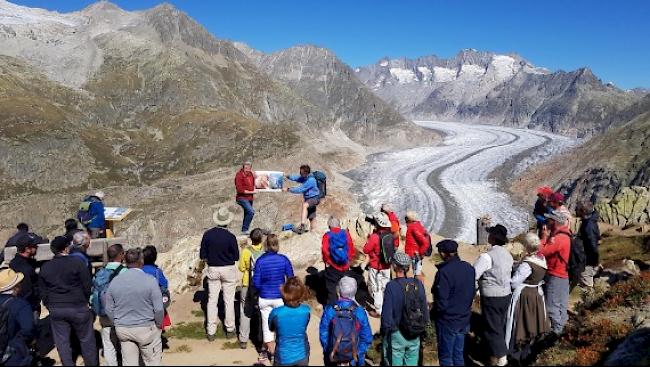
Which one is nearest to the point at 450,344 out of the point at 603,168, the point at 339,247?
the point at 339,247

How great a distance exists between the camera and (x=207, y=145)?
329 feet

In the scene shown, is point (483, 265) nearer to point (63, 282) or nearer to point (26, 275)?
point (63, 282)

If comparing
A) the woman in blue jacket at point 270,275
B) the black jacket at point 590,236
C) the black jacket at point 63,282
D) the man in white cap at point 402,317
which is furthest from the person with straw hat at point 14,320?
the black jacket at point 590,236

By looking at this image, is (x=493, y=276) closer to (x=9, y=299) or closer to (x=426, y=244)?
(x=426, y=244)

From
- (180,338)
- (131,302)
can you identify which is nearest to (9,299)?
(131,302)

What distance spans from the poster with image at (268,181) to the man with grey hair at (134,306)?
10.7 m

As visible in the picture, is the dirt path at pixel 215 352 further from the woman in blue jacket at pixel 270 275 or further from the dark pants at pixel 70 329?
the dark pants at pixel 70 329

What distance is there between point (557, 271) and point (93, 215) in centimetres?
1287

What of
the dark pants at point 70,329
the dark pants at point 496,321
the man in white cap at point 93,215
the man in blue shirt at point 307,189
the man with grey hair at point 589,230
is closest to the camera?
the dark pants at point 70,329

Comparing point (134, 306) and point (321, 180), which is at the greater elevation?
point (321, 180)

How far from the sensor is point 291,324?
7578 mm

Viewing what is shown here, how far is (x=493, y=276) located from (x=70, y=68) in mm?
140378

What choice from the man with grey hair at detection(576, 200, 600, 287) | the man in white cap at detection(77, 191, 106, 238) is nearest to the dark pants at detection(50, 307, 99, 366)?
the man in white cap at detection(77, 191, 106, 238)

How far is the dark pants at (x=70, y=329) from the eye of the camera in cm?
905
